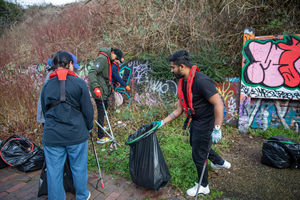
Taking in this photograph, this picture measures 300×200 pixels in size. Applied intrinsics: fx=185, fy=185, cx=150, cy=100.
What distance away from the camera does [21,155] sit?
3338 mm

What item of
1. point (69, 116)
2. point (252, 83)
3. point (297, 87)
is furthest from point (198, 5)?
point (69, 116)

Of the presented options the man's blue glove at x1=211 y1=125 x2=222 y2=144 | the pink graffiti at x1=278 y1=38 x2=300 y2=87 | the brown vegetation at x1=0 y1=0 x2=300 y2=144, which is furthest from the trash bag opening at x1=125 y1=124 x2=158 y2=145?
the pink graffiti at x1=278 y1=38 x2=300 y2=87

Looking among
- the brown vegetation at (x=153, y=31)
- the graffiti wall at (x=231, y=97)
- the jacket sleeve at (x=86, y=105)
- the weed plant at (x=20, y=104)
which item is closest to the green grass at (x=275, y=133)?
the graffiti wall at (x=231, y=97)

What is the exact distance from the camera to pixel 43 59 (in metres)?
7.41

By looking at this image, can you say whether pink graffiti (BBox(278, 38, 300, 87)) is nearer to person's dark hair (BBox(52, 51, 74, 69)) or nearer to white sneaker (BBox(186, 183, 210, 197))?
white sneaker (BBox(186, 183, 210, 197))

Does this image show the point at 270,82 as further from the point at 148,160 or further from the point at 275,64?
the point at 148,160

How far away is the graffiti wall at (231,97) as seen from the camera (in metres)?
4.69

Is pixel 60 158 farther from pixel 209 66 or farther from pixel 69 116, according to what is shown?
pixel 209 66

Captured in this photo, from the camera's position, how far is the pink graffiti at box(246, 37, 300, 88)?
410 centimetres

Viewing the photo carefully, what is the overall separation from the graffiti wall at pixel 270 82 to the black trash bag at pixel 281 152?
145 centimetres

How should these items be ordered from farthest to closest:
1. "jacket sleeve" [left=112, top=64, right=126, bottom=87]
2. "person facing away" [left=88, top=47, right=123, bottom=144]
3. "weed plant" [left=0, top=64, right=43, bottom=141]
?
"jacket sleeve" [left=112, top=64, right=126, bottom=87] → "weed plant" [left=0, top=64, right=43, bottom=141] → "person facing away" [left=88, top=47, right=123, bottom=144]

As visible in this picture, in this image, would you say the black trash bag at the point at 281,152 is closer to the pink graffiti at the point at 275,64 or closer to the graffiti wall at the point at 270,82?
the graffiti wall at the point at 270,82

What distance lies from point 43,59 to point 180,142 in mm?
6526

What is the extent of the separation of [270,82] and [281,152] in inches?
74.7
